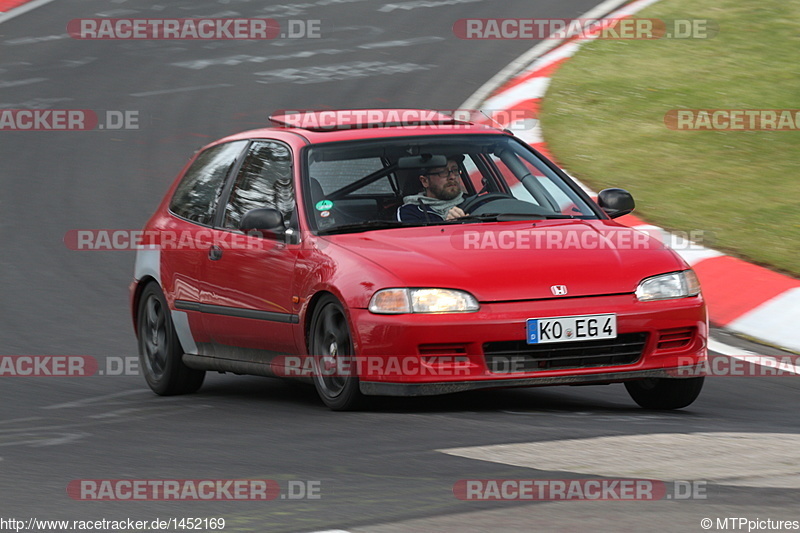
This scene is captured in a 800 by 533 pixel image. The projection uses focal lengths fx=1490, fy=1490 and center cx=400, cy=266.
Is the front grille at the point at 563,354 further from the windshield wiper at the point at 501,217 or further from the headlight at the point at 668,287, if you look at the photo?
the windshield wiper at the point at 501,217

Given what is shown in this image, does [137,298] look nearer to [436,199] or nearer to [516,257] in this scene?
[436,199]

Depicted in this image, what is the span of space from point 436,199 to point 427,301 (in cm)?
129

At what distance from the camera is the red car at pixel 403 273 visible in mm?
7219

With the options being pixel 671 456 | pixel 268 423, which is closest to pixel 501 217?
pixel 268 423

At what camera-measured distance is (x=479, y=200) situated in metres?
8.42

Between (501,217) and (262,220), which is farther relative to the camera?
(501,217)

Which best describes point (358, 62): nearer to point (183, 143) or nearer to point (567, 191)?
point (183, 143)

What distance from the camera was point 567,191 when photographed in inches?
342

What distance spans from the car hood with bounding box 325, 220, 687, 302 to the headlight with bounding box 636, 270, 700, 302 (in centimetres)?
4

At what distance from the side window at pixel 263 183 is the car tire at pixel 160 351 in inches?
38.6

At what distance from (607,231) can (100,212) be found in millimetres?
7550

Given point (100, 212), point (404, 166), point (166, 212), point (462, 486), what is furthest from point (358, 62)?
point (462, 486)

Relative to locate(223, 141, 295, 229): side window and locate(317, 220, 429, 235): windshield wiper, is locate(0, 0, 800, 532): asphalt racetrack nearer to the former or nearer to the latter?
locate(317, 220, 429, 235): windshield wiper

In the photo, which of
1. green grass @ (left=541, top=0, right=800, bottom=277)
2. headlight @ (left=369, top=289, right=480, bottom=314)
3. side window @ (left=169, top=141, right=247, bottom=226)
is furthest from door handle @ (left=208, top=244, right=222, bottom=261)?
green grass @ (left=541, top=0, right=800, bottom=277)
